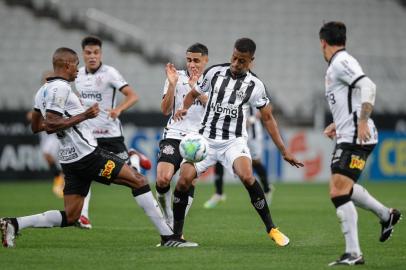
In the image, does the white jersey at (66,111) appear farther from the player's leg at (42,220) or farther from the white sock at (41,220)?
the white sock at (41,220)

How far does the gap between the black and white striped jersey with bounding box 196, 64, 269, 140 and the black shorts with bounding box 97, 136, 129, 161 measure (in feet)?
7.87

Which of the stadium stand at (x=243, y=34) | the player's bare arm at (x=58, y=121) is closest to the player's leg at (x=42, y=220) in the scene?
the player's bare arm at (x=58, y=121)

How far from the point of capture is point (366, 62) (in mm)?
24500

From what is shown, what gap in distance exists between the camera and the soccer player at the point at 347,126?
23.9 feet

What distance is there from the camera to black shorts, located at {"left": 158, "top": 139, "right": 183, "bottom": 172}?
32.3 feet

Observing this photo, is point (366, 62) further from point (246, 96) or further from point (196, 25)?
point (246, 96)

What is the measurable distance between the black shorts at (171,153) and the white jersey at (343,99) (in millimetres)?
2743

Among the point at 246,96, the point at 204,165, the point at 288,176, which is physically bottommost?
the point at 288,176

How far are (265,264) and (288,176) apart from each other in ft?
51.7

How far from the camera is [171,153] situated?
9875 millimetres

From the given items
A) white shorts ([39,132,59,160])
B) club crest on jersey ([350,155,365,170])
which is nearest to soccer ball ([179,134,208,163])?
club crest on jersey ([350,155,365,170])

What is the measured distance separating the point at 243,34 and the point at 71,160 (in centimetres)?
2028

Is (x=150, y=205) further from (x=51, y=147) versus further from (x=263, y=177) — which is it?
(x=51, y=147)

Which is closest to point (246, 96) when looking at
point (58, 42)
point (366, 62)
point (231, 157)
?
point (231, 157)
